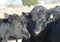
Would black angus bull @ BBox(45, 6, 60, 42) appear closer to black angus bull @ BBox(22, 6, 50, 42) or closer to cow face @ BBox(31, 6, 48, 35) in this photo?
black angus bull @ BBox(22, 6, 50, 42)

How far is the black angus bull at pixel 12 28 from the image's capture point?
667cm

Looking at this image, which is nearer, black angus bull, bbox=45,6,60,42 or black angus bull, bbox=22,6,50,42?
black angus bull, bbox=45,6,60,42

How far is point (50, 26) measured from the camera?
4316mm

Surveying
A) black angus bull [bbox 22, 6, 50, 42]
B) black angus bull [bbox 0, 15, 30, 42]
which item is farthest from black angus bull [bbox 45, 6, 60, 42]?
black angus bull [bbox 0, 15, 30, 42]

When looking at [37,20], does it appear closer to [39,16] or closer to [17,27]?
[39,16]

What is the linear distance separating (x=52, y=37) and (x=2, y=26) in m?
2.74

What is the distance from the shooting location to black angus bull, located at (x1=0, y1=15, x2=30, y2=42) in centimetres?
667

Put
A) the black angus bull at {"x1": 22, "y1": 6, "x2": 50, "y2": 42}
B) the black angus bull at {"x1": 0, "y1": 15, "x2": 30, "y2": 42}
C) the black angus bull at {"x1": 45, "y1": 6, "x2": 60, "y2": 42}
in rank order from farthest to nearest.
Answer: the black angus bull at {"x1": 0, "y1": 15, "x2": 30, "y2": 42} < the black angus bull at {"x1": 22, "y1": 6, "x2": 50, "y2": 42} < the black angus bull at {"x1": 45, "y1": 6, "x2": 60, "y2": 42}

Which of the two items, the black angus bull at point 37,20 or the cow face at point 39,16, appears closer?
the black angus bull at point 37,20

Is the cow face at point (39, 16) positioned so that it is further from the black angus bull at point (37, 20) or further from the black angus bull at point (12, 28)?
the black angus bull at point (12, 28)

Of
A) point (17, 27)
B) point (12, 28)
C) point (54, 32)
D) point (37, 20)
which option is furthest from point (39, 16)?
point (54, 32)

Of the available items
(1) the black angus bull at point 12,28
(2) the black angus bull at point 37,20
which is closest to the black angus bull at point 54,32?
(2) the black angus bull at point 37,20

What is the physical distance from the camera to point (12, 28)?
6.91 m

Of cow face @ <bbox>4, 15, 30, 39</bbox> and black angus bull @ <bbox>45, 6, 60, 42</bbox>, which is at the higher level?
black angus bull @ <bbox>45, 6, 60, 42</bbox>
